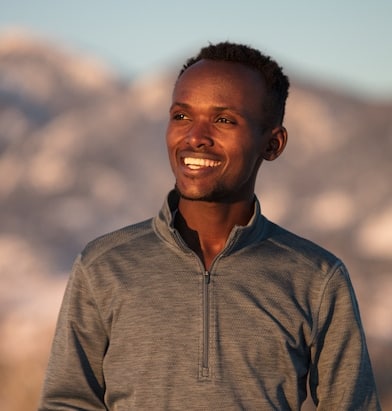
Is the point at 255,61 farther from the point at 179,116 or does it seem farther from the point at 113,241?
the point at 113,241

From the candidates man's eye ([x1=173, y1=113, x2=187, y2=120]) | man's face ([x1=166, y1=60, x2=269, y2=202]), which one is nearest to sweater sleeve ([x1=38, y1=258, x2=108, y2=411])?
man's face ([x1=166, y1=60, x2=269, y2=202])

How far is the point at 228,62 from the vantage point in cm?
355

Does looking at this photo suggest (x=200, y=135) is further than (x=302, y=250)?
No

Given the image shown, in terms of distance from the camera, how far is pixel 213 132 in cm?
339

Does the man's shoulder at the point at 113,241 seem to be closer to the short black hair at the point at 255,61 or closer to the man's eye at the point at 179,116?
the man's eye at the point at 179,116

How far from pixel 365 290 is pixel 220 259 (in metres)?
19.2

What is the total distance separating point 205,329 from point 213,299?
0.09m

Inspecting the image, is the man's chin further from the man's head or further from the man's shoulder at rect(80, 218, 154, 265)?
the man's shoulder at rect(80, 218, 154, 265)

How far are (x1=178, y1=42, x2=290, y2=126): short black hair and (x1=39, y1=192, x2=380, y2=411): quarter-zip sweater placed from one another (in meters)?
0.33

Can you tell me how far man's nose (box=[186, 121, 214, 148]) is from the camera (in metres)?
3.36

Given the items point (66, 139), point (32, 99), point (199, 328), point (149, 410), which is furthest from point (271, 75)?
point (32, 99)

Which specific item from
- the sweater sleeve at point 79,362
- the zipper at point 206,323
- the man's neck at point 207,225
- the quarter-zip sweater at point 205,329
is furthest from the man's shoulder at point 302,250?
the sweater sleeve at point 79,362

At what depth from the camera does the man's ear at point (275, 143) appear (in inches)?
143

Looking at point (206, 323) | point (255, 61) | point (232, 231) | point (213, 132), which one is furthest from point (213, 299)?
point (255, 61)
